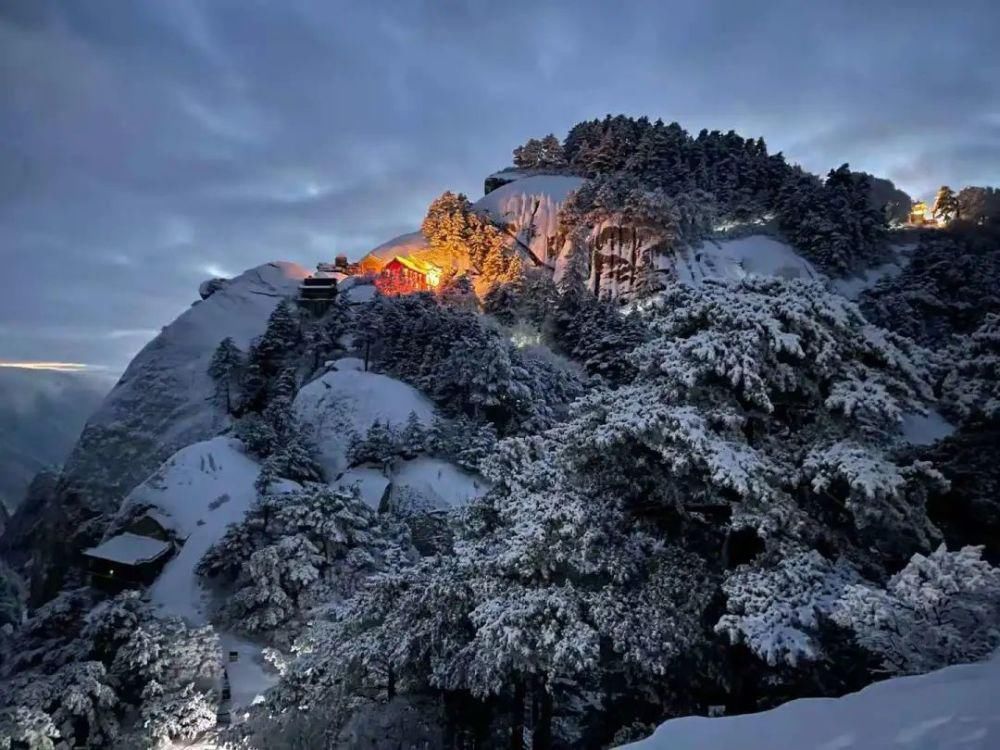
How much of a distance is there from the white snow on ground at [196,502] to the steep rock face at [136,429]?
7.90 m

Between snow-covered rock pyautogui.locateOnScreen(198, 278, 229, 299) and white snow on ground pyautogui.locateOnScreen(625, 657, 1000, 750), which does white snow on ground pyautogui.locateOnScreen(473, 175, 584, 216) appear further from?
white snow on ground pyautogui.locateOnScreen(625, 657, 1000, 750)

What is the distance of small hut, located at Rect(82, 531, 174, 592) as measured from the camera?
23844mm

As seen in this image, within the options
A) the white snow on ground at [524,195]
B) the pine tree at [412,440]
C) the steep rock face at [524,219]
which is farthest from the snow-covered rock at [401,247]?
the pine tree at [412,440]

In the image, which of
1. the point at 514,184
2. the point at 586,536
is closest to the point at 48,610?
the point at 586,536

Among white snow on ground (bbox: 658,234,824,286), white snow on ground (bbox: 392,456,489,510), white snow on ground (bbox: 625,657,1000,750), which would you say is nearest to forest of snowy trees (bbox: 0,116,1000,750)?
white snow on ground (bbox: 625,657,1000,750)

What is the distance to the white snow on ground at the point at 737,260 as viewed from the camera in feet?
122

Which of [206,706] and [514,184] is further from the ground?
[514,184]

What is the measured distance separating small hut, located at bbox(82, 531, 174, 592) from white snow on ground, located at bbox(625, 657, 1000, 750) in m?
26.4

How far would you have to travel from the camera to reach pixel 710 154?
159 feet

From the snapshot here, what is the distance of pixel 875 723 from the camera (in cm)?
389

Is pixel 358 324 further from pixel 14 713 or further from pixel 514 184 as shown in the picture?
pixel 14 713

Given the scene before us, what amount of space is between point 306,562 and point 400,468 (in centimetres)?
737

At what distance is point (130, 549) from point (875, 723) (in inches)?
1117

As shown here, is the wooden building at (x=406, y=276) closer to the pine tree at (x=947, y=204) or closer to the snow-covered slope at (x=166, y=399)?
the snow-covered slope at (x=166, y=399)
